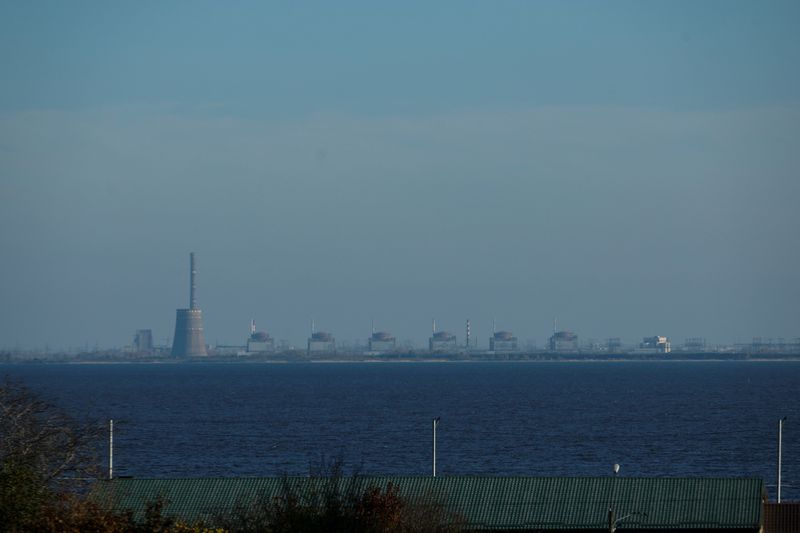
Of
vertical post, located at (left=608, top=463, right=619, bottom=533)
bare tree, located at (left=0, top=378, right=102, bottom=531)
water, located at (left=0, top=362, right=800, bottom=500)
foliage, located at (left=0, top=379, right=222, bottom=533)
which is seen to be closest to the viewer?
foliage, located at (left=0, top=379, right=222, bottom=533)

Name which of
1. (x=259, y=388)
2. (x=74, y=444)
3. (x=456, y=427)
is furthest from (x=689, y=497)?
(x=259, y=388)

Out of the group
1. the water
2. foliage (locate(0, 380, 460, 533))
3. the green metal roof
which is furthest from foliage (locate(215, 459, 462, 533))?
the water

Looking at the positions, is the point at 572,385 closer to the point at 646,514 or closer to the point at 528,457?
the point at 528,457

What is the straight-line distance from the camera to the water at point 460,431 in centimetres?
6103

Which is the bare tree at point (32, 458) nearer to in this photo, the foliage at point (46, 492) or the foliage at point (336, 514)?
the foliage at point (46, 492)

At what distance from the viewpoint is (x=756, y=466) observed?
61.3 meters

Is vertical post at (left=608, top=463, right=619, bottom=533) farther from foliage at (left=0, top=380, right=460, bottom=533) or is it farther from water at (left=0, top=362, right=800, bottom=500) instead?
water at (left=0, top=362, right=800, bottom=500)

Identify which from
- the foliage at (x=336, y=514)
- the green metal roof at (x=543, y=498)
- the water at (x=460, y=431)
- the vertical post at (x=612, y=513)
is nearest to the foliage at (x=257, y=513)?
the foliage at (x=336, y=514)

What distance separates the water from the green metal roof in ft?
20.1

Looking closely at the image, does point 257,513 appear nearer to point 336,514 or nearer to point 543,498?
point 336,514

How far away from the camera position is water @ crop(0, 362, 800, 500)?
200 ft

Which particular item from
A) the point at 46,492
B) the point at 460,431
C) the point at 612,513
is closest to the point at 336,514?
the point at 46,492

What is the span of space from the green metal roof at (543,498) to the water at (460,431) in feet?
20.1

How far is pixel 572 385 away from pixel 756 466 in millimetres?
98162
